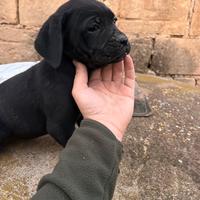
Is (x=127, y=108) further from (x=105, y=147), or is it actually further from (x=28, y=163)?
(x=28, y=163)

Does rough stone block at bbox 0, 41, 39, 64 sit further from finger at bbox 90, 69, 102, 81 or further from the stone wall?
finger at bbox 90, 69, 102, 81

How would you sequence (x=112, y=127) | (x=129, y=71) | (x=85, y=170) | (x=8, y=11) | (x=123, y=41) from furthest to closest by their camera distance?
(x=8, y=11) < (x=129, y=71) < (x=123, y=41) < (x=112, y=127) < (x=85, y=170)

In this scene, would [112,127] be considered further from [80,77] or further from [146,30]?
[146,30]

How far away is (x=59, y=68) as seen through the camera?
1.86 meters

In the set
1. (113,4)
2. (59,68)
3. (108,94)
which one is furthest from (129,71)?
(113,4)

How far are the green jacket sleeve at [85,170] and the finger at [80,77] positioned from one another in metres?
0.31

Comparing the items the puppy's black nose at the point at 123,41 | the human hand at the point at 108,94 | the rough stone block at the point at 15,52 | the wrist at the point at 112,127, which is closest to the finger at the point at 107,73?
the human hand at the point at 108,94

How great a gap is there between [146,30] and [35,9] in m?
0.97

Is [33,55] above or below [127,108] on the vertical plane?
below

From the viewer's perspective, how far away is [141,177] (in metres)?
1.99

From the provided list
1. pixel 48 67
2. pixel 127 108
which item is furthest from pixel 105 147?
pixel 48 67

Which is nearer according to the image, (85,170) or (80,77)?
(85,170)

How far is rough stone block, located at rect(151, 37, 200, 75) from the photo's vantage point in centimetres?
411

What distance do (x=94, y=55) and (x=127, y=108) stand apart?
244mm
